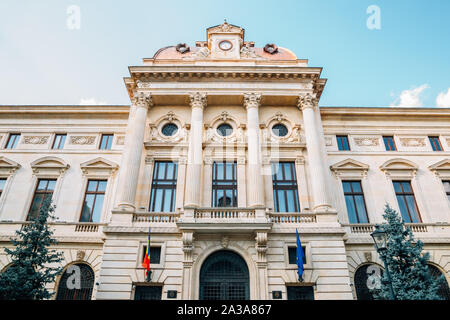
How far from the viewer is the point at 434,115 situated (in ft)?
A: 80.3

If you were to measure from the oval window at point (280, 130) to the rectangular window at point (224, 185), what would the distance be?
4.15m

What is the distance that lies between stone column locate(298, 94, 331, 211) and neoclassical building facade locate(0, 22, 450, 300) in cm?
9

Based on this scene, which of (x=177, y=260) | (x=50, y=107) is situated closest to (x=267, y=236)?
(x=177, y=260)

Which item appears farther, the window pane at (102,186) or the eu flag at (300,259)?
the window pane at (102,186)

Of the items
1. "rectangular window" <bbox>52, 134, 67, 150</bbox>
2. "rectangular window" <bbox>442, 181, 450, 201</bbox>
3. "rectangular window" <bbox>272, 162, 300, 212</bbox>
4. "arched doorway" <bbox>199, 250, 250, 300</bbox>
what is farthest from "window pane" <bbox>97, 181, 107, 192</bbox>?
"rectangular window" <bbox>442, 181, 450, 201</bbox>

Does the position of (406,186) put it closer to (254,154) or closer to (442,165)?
(442,165)

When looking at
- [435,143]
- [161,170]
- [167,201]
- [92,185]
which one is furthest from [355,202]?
[92,185]

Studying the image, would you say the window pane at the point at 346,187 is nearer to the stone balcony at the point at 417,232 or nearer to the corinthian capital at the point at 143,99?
the stone balcony at the point at 417,232

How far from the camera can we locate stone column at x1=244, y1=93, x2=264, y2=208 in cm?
1871

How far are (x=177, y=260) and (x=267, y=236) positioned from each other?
523 cm

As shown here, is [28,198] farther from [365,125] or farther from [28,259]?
[365,125]

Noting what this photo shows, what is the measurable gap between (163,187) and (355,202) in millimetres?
13413

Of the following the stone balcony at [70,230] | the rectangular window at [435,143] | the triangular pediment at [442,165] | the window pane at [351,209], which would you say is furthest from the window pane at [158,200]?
the rectangular window at [435,143]

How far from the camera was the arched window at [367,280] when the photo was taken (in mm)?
17906
